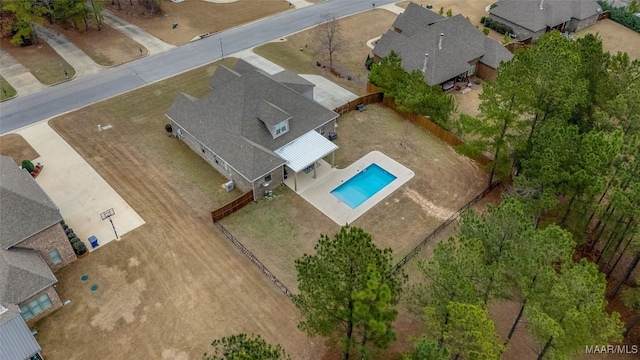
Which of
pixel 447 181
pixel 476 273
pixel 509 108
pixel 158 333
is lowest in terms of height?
pixel 158 333

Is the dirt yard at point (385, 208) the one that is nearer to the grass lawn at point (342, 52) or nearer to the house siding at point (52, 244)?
the grass lawn at point (342, 52)

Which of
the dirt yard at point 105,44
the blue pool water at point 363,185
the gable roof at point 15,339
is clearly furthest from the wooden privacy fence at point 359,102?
the gable roof at point 15,339

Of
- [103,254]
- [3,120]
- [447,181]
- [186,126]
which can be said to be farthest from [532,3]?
[3,120]

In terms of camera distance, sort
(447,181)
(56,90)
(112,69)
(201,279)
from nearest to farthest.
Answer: (201,279) → (447,181) → (56,90) → (112,69)

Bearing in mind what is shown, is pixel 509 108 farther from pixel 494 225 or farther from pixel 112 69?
pixel 112 69

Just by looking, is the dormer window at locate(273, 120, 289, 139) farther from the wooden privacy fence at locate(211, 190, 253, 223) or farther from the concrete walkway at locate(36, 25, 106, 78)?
the concrete walkway at locate(36, 25, 106, 78)

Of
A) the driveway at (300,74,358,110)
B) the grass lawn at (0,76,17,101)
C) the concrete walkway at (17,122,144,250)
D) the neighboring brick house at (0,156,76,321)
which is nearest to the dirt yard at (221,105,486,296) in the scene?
the driveway at (300,74,358,110)
